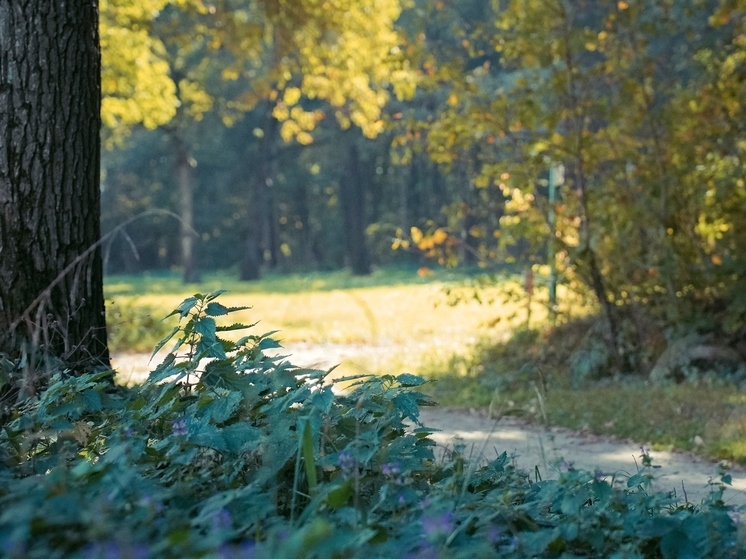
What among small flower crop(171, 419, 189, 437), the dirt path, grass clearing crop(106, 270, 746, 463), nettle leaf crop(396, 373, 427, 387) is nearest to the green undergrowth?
grass clearing crop(106, 270, 746, 463)

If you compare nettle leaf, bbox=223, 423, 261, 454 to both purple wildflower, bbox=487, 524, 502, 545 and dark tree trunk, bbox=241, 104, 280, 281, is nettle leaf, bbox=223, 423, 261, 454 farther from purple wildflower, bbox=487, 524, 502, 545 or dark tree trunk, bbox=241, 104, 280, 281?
dark tree trunk, bbox=241, 104, 280, 281

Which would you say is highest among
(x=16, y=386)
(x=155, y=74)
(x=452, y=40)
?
(x=452, y=40)

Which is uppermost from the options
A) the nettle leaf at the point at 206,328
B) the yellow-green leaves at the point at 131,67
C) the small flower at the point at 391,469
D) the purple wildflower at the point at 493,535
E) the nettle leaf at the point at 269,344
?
the yellow-green leaves at the point at 131,67

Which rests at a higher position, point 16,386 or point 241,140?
point 241,140

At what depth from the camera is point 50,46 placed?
3900 millimetres

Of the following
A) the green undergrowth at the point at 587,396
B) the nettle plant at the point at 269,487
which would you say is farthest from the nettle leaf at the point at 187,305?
the green undergrowth at the point at 587,396

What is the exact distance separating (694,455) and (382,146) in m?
39.6

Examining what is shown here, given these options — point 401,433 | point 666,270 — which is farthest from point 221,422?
point 666,270

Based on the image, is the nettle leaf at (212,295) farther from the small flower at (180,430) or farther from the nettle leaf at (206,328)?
the small flower at (180,430)

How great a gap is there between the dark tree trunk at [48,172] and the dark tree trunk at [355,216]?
119 ft

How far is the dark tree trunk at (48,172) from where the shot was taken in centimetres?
377

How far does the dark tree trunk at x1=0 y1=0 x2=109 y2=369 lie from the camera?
377 centimetres

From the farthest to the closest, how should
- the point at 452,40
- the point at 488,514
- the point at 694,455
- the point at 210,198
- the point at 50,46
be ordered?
the point at 210,198
the point at 452,40
the point at 694,455
the point at 50,46
the point at 488,514

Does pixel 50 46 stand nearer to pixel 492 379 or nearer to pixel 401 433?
pixel 401 433
